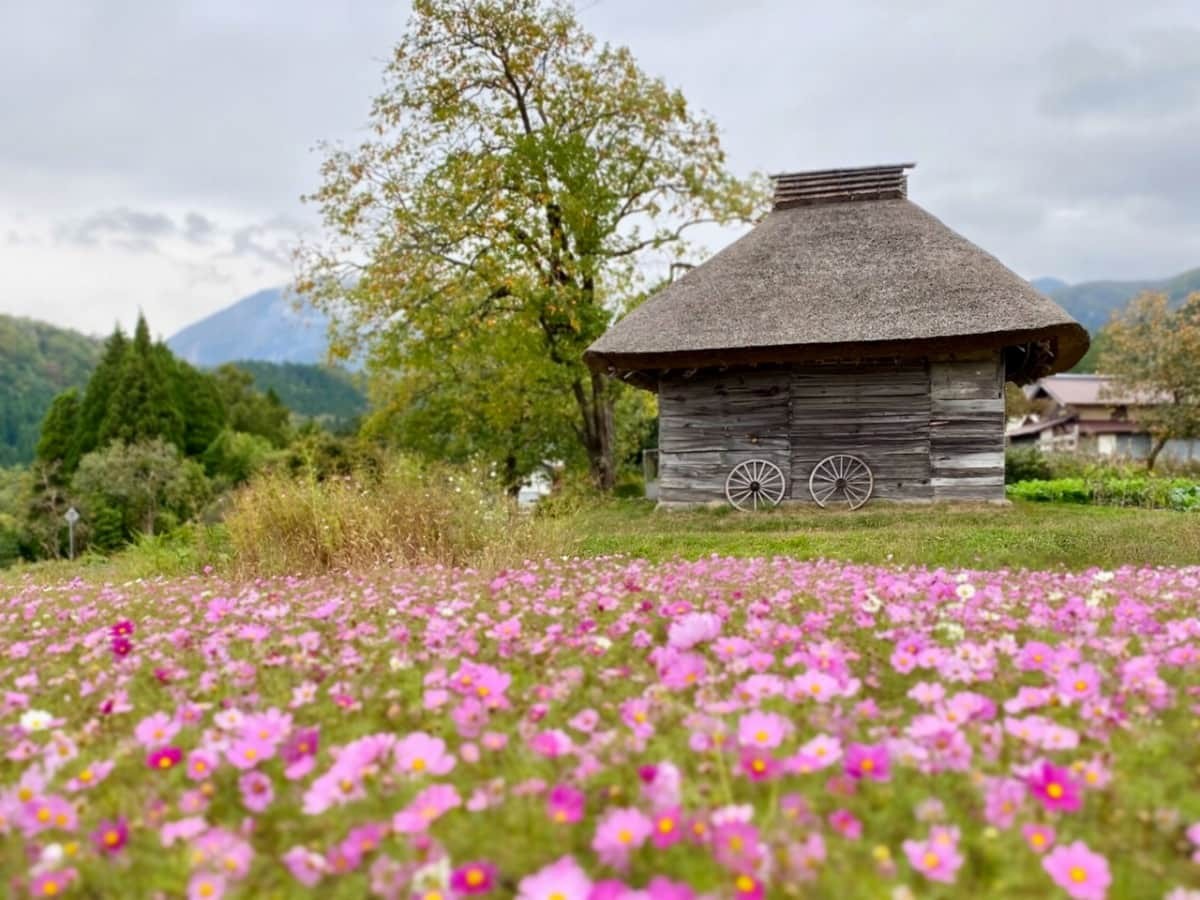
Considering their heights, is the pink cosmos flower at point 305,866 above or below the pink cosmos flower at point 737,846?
below

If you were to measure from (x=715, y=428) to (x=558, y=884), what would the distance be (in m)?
12.5

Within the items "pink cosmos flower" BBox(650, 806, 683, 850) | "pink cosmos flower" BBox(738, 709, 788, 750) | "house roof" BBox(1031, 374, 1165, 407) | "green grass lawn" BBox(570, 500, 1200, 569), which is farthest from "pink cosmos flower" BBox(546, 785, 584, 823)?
"house roof" BBox(1031, 374, 1165, 407)

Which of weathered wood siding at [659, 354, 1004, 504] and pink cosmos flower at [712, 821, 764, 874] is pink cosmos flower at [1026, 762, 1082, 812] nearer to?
pink cosmos flower at [712, 821, 764, 874]

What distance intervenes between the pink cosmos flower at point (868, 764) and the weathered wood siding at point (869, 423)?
38.8 ft

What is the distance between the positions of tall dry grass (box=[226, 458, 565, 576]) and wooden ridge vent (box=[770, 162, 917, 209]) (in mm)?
9667

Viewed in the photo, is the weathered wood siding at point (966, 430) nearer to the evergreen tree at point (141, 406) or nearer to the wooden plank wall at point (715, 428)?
the wooden plank wall at point (715, 428)

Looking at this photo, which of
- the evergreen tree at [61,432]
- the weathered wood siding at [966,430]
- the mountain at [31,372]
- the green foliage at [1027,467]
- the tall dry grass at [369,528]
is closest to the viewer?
the tall dry grass at [369,528]

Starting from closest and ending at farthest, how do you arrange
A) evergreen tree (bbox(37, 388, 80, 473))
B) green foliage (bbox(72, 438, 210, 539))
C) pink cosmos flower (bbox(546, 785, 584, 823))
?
pink cosmos flower (bbox(546, 785, 584, 823)) → green foliage (bbox(72, 438, 210, 539)) → evergreen tree (bbox(37, 388, 80, 473))

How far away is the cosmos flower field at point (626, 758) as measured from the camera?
4.92 feet

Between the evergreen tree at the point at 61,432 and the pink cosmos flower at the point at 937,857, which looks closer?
the pink cosmos flower at the point at 937,857

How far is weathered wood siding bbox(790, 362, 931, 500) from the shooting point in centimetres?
1296

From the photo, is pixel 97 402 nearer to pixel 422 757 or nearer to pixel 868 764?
pixel 422 757

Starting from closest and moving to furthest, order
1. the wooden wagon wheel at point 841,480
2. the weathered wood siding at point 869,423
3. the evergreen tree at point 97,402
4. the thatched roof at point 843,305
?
the thatched roof at point 843,305 → the weathered wood siding at point 869,423 → the wooden wagon wheel at point 841,480 → the evergreen tree at point 97,402

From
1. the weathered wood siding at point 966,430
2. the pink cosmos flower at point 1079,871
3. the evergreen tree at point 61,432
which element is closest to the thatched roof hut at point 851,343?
the weathered wood siding at point 966,430
